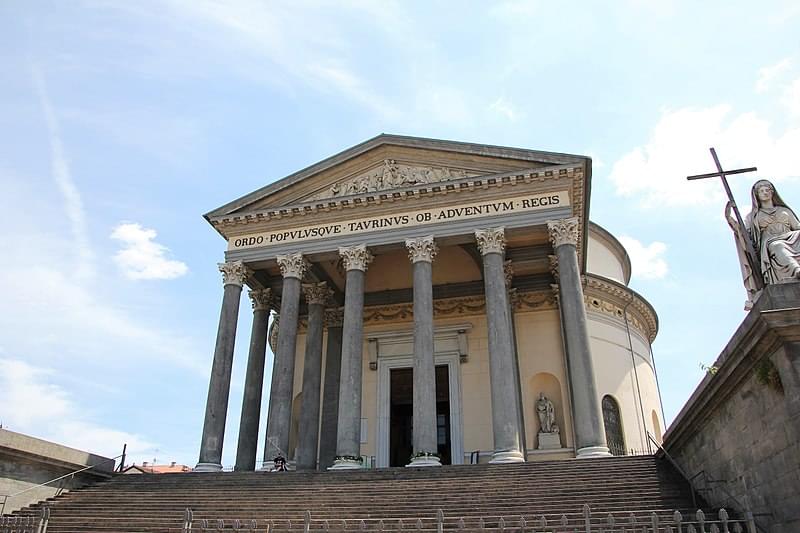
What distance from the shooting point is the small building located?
49.6 feet

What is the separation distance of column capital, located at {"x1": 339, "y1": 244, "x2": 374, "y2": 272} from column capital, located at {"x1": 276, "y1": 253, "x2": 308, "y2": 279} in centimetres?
155

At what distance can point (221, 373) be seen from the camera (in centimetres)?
1950

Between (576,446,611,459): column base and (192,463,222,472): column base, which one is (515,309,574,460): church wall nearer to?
(576,446,611,459): column base

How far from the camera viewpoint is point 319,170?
21.5m

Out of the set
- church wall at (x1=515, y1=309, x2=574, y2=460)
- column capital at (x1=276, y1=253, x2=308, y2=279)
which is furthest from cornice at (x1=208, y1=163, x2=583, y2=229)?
church wall at (x1=515, y1=309, x2=574, y2=460)

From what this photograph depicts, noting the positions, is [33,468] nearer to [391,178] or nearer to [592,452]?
[391,178]

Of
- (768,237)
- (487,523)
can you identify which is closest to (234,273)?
(487,523)

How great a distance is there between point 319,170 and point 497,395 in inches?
394

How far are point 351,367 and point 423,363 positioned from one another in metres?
2.24

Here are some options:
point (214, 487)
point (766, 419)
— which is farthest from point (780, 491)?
point (214, 487)

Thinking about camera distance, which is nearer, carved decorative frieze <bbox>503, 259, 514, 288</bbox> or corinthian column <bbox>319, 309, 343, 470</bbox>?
carved decorative frieze <bbox>503, 259, 514, 288</bbox>

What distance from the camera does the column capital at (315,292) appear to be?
2269cm

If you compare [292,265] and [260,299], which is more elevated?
[292,265]

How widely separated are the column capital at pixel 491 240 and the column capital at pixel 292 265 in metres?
5.96
